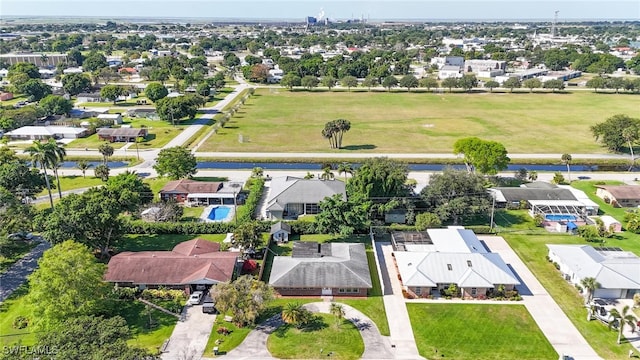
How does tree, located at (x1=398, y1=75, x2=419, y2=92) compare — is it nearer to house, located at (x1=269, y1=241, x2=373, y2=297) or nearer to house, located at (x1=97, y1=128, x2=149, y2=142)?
house, located at (x1=97, y1=128, x2=149, y2=142)

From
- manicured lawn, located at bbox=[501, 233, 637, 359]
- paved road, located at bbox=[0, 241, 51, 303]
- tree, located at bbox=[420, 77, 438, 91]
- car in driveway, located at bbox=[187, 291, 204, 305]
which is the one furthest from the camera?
tree, located at bbox=[420, 77, 438, 91]

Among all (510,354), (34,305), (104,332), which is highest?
(104,332)

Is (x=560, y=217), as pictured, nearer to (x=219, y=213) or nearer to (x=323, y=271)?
(x=323, y=271)

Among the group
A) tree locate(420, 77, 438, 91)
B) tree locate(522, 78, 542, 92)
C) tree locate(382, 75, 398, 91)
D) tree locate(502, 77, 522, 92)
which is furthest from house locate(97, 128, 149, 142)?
tree locate(522, 78, 542, 92)

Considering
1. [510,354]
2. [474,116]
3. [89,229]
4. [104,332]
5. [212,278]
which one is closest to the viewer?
[104,332]

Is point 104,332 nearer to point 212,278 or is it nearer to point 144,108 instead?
point 212,278

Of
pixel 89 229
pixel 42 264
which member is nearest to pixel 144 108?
pixel 89 229
